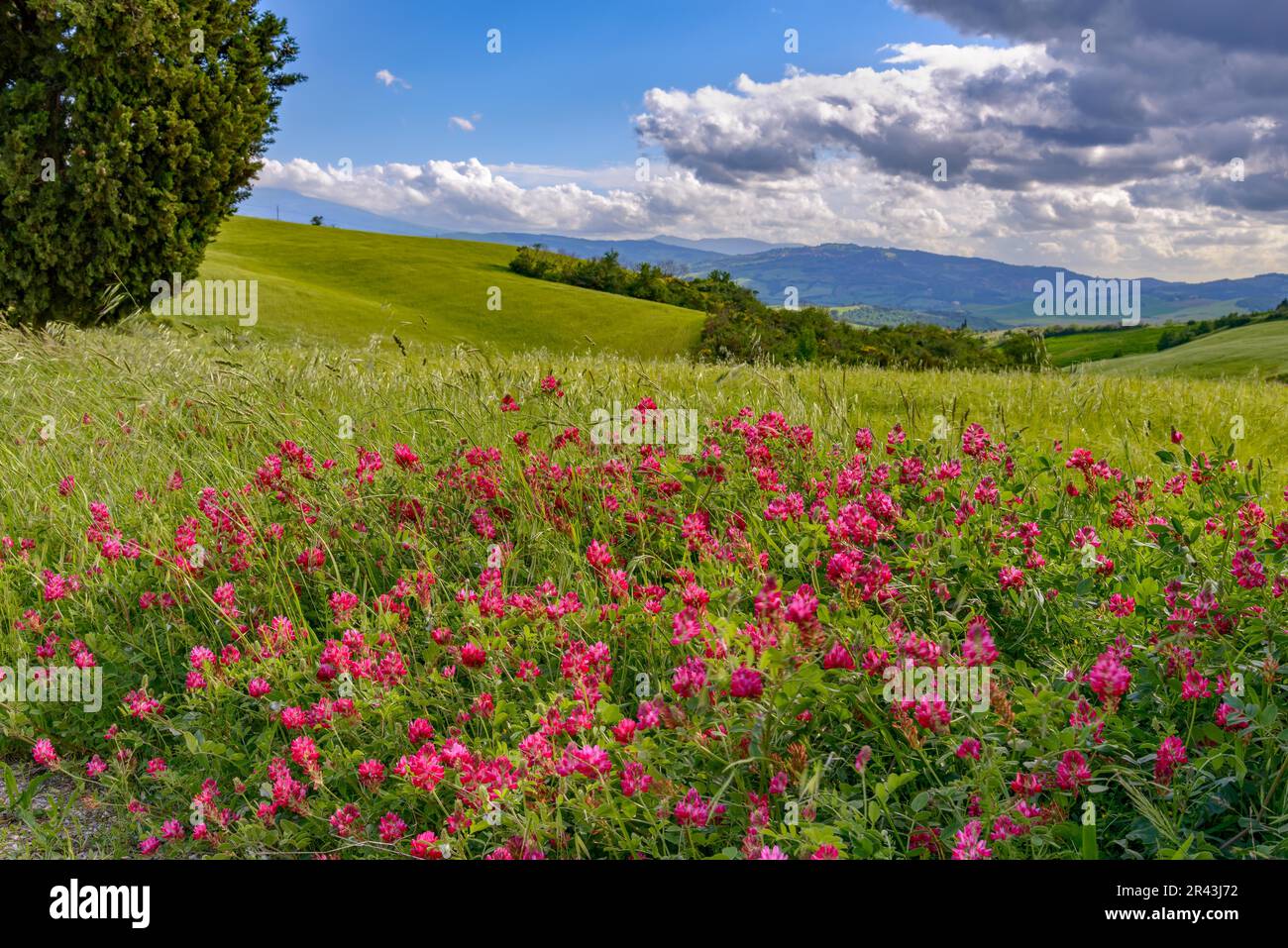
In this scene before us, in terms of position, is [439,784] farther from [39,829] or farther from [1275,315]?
[1275,315]

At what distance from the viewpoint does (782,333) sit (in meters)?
34.9

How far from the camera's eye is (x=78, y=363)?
9.45 metres

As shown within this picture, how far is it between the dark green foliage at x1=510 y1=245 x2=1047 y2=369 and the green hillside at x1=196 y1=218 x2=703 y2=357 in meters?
3.01

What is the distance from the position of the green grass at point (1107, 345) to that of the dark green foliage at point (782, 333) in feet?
110

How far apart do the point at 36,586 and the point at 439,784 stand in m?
3.33

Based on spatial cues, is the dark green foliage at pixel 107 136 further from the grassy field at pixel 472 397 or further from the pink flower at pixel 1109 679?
the pink flower at pixel 1109 679

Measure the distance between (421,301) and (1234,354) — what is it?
51.7 meters

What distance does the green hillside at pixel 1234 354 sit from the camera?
161 feet

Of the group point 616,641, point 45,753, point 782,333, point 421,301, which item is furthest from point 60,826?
point 421,301

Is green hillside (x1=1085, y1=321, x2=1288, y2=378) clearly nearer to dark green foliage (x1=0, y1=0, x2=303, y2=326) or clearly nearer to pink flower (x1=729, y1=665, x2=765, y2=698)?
dark green foliage (x1=0, y1=0, x2=303, y2=326)

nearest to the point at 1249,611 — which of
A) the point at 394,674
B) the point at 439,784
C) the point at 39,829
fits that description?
the point at 439,784

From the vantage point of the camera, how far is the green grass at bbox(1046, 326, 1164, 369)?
8025 cm

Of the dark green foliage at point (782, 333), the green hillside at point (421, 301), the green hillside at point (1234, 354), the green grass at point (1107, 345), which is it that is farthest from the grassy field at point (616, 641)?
the green grass at point (1107, 345)

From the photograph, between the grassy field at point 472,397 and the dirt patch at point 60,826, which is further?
the grassy field at point 472,397
